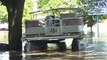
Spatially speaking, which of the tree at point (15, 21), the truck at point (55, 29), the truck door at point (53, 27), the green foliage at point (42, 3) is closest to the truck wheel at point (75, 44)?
the truck at point (55, 29)

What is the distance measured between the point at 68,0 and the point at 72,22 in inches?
1035

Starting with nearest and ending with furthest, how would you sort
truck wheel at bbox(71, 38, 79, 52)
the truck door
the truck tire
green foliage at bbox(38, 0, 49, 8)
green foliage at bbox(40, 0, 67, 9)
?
the truck door
truck wheel at bbox(71, 38, 79, 52)
the truck tire
green foliage at bbox(40, 0, 67, 9)
green foliage at bbox(38, 0, 49, 8)

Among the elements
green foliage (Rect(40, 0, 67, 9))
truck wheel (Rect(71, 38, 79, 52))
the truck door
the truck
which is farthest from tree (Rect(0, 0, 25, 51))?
green foliage (Rect(40, 0, 67, 9))

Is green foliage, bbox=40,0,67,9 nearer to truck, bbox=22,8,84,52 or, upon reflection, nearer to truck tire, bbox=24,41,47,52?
truck tire, bbox=24,41,47,52

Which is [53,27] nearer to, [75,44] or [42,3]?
[75,44]

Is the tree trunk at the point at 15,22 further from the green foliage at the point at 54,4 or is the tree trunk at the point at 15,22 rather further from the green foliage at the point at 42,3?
the green foliage at the point at 42,3

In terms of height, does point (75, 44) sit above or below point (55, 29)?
below

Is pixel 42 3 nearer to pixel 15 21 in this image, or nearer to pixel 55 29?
pixel 15 21

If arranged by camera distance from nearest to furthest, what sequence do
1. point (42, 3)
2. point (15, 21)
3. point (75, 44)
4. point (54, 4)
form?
point (15, 21), point (75, 44), point (54, 4), point (42, 3)

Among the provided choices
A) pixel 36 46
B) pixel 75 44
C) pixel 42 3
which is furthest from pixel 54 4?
pixel 75 44

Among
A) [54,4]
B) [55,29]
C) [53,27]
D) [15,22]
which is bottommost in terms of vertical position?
[55,29]

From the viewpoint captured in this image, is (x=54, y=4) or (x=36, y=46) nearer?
(x=36, y=46)

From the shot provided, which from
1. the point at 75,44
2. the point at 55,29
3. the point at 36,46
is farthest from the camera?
the point at 36,46

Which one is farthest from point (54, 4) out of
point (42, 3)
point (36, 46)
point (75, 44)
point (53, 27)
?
point (53, 27)
